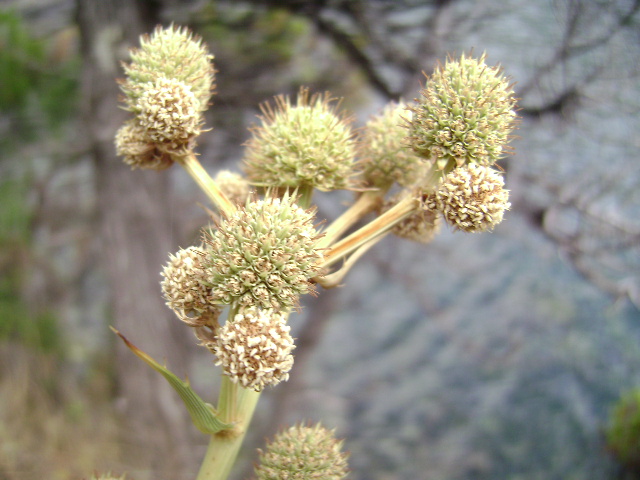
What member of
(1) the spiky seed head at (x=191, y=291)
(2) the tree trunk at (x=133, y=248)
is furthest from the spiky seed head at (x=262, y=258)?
(2) the tree trunk at (x=133, y=248)

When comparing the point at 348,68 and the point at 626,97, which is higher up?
the point at 348,68

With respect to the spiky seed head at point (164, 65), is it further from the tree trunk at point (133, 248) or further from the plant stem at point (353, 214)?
the tree trunk at point (133, 248)

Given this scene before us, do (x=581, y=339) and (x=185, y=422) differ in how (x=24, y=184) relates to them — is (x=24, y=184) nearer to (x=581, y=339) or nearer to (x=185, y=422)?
(x=185, y=422)

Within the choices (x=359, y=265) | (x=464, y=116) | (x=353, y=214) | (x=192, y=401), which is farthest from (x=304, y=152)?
(x=359, y=265)

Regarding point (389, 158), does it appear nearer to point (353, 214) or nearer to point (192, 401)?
point (353, 214)

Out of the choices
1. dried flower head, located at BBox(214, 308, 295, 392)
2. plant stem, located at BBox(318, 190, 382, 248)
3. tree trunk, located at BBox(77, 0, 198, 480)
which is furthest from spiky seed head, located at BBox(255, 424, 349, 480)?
tree trunk, located at BBox(77, 0, 198, 480)

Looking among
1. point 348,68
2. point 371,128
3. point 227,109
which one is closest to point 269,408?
point 227,109
